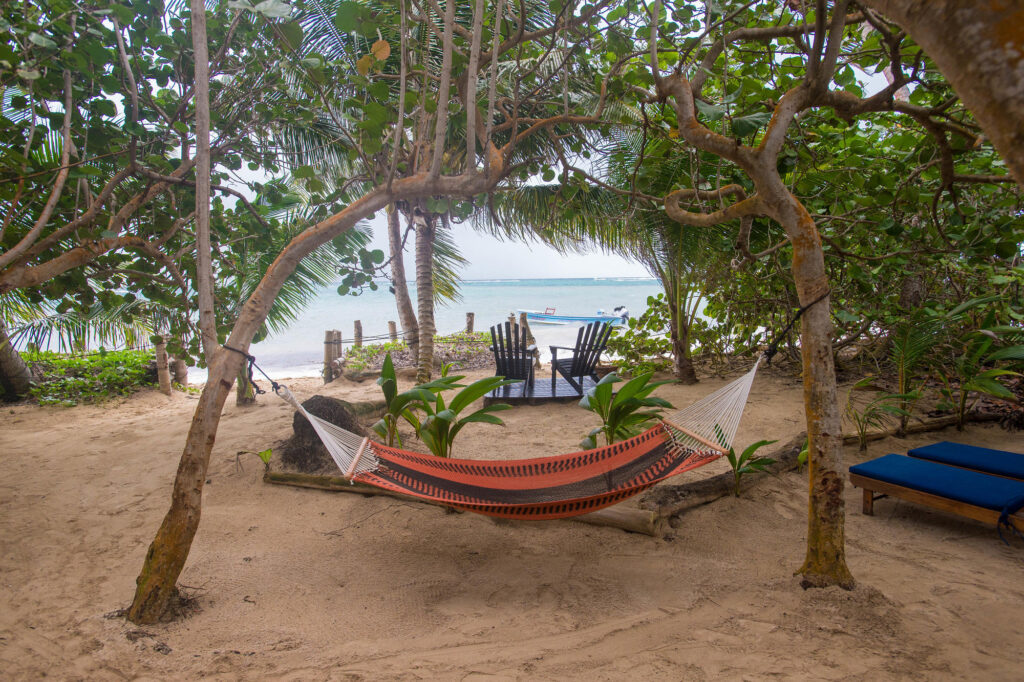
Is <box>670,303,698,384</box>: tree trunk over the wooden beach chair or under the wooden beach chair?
over

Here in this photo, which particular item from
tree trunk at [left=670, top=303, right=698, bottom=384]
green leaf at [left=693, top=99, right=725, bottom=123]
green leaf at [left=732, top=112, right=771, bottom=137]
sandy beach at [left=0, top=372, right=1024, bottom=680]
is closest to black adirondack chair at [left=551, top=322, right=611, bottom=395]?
tree trunk at [left=670, top=303, right=698, bottom=384]

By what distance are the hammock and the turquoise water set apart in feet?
31.7

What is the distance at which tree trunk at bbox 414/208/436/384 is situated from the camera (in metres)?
6.06

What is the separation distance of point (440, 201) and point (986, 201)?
345cm

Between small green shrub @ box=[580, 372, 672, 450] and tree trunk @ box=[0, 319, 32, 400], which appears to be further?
tree trunk @ box=[0, 319, 32, 400]

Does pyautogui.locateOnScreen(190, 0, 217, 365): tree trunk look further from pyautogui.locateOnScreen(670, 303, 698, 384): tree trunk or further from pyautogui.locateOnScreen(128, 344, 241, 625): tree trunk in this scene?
pyautogui.locateOnScreen(670, 303, 698, 384): tree trunk

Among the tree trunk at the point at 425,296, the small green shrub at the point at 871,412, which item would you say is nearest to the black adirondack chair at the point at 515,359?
the tree trunk at the point at 425,296

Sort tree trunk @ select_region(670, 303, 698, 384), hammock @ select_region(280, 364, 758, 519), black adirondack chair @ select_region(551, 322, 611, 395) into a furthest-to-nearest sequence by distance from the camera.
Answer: black adirondack chair @ select_region(551, 322, 611, 395), tree trunk @ select_region(670, 303, 698, 384), hammock @ select_region(280, 364, 758, 519)

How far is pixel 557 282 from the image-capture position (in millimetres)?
61719

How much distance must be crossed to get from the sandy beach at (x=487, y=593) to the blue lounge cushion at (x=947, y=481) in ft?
0.72

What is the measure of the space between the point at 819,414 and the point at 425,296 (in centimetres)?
535

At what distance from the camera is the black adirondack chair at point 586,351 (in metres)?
5.44

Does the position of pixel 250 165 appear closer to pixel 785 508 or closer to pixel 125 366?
pixel 785 508

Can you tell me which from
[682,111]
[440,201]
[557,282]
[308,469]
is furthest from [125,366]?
[557,282]
